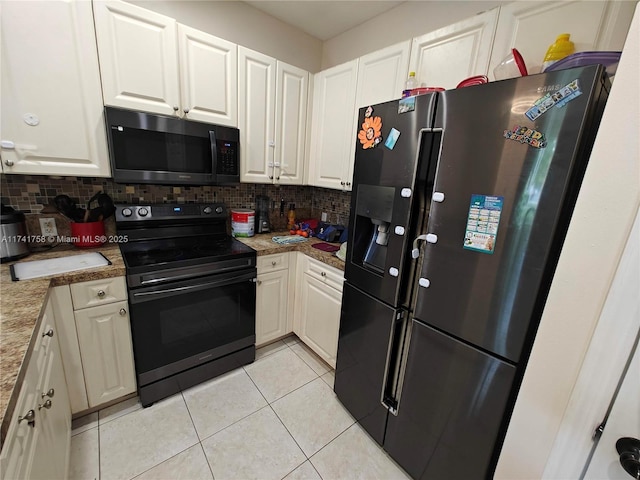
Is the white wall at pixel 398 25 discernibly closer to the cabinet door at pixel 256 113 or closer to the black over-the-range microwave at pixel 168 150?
the cabinet door at pixel 256 113

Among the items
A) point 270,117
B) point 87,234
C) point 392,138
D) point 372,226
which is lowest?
point 87,234

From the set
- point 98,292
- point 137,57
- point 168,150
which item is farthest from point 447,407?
point 137,57

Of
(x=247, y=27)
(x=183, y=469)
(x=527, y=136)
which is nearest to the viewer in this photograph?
(x=527, y=136)

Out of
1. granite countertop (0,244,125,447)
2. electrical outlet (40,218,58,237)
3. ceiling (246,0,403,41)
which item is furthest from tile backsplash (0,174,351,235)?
ceiling (246,0,403,41)

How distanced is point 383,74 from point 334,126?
0.47 m

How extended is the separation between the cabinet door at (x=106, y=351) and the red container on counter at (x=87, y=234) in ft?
1.54

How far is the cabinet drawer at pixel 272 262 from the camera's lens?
1875mm

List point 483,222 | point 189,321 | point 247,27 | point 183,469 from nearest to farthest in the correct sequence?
point 483,222 → point 183,469 → point 189,321 → point 247,27

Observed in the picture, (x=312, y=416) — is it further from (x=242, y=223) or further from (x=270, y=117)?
(x=270, y=117)

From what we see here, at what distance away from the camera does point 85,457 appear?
1.31 metres

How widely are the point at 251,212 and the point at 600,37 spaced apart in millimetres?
2019

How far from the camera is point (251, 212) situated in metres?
2.10

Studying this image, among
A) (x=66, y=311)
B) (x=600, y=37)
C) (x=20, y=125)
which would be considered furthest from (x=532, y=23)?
(x=66, y=311)

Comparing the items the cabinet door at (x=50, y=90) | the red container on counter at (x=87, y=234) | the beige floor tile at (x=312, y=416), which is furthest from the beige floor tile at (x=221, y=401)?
the cabinet door at (x=50, y=90)
